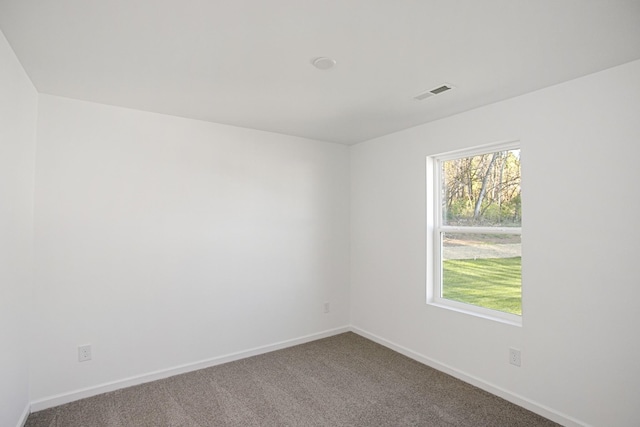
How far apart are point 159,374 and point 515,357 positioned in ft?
9.98

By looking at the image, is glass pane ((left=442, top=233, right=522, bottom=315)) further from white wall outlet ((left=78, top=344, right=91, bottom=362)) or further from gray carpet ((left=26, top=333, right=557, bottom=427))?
white wall outlet ((left=78, top=344, right=91, bottom=362))

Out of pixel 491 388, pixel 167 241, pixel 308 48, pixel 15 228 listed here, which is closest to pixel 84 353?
pixel 167 241

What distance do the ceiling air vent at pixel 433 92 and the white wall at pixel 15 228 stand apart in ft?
8.65

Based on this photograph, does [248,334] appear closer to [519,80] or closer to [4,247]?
[4,247]

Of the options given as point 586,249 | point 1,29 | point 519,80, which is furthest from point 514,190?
point 1,29

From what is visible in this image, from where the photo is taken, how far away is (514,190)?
2.82m

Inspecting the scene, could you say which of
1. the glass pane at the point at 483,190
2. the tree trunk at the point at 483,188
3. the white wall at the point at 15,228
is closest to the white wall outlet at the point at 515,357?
the glass pane at the point at 483,190

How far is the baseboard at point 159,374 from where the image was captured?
2.58 m

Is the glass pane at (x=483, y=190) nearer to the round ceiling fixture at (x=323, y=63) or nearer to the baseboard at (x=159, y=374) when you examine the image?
the round ceiling fixture at (x=323, y=63)

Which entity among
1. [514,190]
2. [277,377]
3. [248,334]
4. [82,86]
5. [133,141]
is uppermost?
[82,86]

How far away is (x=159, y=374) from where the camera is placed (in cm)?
304

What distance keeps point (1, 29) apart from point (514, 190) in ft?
11.7

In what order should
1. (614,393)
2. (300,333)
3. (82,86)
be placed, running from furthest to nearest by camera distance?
(300,333) < (82,86) < (614,393)

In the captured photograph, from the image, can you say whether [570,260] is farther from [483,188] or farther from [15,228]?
[15,228]
